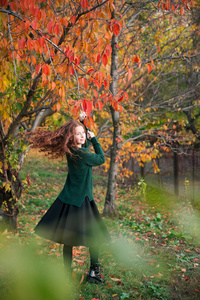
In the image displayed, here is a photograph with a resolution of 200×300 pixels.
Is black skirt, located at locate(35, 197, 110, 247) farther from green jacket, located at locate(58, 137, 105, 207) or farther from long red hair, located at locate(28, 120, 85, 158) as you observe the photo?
long red hair, located at locate(28, 120, 85, 158)

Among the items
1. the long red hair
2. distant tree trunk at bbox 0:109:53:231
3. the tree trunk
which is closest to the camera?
the long red hair

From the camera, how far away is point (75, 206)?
120 inches

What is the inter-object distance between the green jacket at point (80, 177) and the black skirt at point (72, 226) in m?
0.07

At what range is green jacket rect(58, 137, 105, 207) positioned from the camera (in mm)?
3047

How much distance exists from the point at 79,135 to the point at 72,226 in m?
1.02

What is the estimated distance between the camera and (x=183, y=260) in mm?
3906

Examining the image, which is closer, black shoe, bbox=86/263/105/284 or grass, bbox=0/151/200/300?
grass, bbox=0/151/200/300

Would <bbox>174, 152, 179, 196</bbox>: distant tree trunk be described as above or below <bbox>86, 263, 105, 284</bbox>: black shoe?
above

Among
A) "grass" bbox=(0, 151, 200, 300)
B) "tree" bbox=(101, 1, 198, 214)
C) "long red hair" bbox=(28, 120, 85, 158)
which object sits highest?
"tree" bbox=(101, 1, 198, 214)

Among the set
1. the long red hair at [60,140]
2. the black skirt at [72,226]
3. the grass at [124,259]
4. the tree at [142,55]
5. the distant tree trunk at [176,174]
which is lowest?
the grass at [124,259]

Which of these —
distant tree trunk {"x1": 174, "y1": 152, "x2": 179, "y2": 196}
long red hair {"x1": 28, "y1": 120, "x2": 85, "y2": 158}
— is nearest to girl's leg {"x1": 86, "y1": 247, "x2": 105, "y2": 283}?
long red hair {"x1": 28, "y1": 120, "x2": 85, "y2": 158}

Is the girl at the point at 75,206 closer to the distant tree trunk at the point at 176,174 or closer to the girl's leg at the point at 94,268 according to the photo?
the girl's leg at the point at 94,268

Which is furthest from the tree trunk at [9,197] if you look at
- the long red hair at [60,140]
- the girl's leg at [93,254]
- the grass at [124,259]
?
the girl's leg at [93,254]

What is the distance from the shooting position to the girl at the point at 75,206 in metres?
2.99
